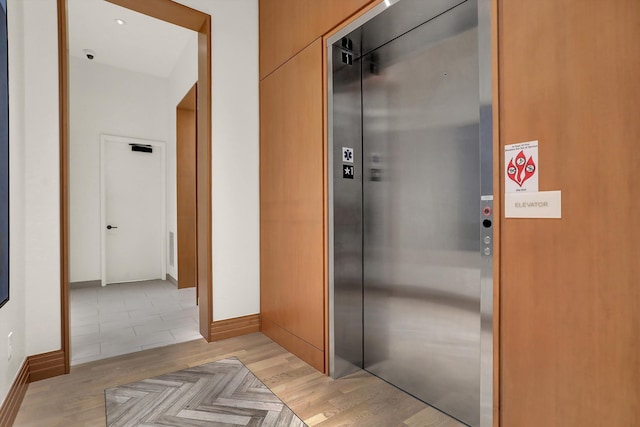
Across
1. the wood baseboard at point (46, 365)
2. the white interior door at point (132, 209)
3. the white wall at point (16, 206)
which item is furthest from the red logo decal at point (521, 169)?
the white interior door at point (132, 209)

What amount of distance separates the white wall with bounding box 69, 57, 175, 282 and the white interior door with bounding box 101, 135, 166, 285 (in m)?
0.12

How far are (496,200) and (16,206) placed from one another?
2.58 m

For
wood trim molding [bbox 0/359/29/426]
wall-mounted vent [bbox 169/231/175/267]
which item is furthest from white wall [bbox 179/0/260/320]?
wall-mounted vent [bbox 169/231/175/267]

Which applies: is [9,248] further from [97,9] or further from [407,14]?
[97,9]

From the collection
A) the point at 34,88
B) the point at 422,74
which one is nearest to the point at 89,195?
the point at 34,88

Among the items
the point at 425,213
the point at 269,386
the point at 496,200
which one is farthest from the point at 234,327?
the point at 496,200

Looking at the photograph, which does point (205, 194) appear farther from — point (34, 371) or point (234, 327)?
point (34, 371)

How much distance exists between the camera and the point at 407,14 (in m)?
1.83

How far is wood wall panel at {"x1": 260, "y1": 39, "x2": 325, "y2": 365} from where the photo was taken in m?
2.28

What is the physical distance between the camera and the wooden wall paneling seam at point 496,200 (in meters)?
1.29

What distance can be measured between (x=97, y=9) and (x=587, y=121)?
15.1ft

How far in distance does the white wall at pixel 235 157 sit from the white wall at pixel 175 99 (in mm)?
1427

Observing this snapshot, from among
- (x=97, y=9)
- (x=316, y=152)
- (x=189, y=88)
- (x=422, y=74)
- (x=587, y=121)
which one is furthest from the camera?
(x=189, y=88)

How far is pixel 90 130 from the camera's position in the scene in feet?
16.1
